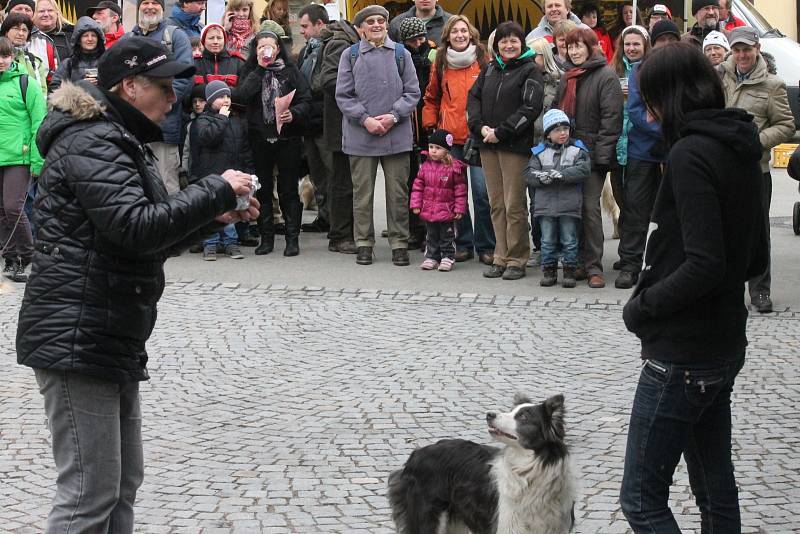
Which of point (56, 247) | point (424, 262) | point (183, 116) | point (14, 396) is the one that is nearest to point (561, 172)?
point (424, 262)

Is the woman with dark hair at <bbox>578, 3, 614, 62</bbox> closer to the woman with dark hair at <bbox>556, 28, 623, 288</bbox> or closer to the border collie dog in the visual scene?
the woman with dark hair at <bbox>556, 28, 623, 288</bbox>

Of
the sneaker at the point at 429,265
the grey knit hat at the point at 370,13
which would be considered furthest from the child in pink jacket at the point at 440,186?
the grey knit hat at the point at 370,13

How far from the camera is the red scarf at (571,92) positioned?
419 inches

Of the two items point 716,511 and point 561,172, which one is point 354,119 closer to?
point 561,172

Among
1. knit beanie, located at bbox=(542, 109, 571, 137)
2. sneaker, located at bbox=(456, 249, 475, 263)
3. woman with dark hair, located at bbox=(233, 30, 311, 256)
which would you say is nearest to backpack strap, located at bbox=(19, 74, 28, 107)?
woman with dark hair, located at bbox=(233, 30, 311, 256)

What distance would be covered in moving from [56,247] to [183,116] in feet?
28.0

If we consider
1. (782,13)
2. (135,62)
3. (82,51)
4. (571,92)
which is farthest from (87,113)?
(782,13)

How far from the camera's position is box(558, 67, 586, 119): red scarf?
419 inches

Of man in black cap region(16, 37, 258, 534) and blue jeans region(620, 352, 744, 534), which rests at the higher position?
man in black cap region(16, 37, 258, 534)

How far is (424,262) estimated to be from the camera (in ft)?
37.7

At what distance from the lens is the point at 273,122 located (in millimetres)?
11945

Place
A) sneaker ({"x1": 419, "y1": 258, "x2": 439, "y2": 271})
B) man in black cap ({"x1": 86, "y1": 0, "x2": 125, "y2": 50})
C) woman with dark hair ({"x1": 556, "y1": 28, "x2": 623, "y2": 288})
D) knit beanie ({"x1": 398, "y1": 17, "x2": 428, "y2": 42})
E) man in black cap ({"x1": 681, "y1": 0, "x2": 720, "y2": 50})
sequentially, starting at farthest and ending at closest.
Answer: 1. man in black cap ({"x1": 681, "y1": 0, "x2": 720, "y2": 50})
2. man in black cap ({"x1": 86, "y1": 0, "x2": 125, "y2": 50})
3. knit beanie ({"x1": 398, "y1": 17, "x2": 428, "y2": 42})
4. sneaker ({"x1": 419, "y1": 258, "x2": 439, "y2": 271})
5. woman with dark hair ({"x1": 556, "y1": 28, "x2": 623, "y2": 288})

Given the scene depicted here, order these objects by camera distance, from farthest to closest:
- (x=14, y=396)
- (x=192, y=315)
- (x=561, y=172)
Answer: (x=561, y=172) < (x=192, y=315) < (x=14, y=396)

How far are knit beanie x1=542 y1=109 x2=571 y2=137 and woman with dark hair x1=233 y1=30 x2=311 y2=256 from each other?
2.71 m
